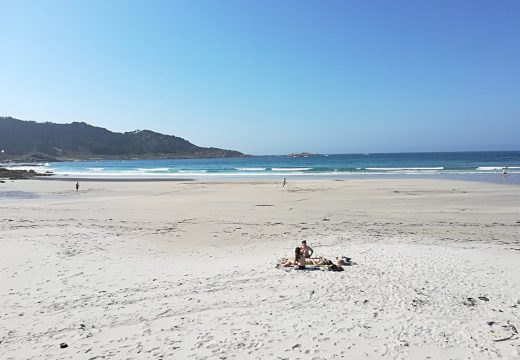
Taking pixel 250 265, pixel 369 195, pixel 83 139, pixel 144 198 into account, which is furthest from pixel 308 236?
pixel 83 139

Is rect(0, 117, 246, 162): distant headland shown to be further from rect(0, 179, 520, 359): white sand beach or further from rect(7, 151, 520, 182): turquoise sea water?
rect(0, 179, 520, 359): white sand beach

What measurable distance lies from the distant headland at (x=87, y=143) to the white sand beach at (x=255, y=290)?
14416cm

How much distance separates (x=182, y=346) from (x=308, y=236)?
8.13 metres

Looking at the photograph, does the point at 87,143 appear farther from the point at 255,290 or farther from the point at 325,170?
the point at 255,290

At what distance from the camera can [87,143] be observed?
548ft

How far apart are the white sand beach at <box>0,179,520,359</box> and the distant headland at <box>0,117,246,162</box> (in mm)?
144157

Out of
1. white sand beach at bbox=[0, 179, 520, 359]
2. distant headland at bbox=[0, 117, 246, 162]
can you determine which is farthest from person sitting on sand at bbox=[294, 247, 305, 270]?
distant headland at bbox=[0, 117, 246, 162]

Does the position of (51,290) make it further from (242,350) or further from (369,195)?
(369,195)

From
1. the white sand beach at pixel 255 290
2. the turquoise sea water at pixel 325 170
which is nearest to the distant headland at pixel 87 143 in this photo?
the turquoise sea water at pixel 325 170

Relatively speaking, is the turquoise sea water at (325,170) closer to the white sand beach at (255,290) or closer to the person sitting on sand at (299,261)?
the white sand beach at (255,290)

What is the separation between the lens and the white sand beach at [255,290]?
18.2 ft

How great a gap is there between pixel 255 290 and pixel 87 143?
176260 millimetres

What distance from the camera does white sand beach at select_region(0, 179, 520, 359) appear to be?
18.2 ft

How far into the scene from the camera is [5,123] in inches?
6462
